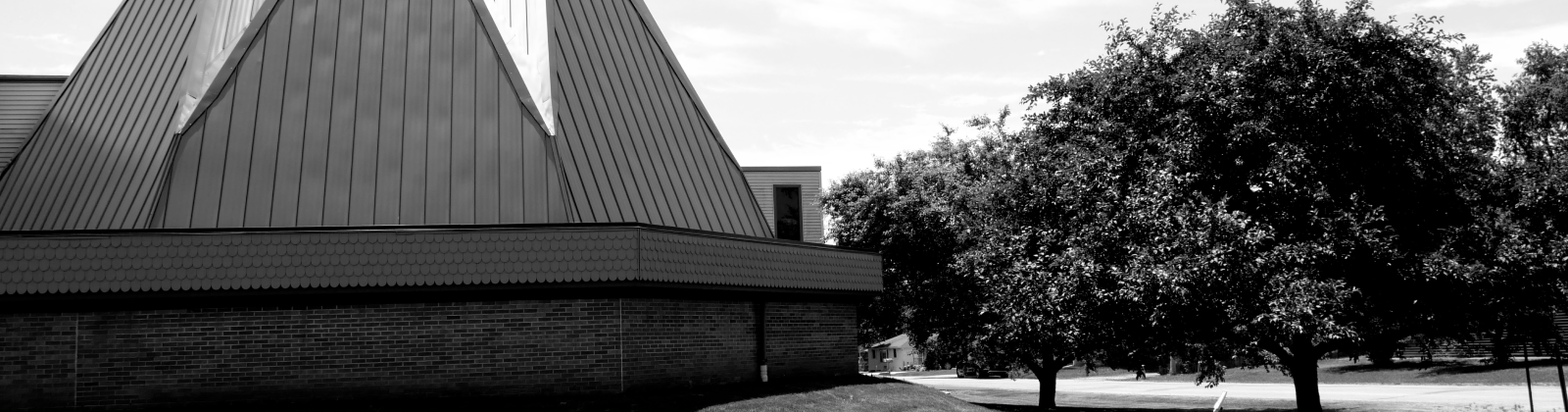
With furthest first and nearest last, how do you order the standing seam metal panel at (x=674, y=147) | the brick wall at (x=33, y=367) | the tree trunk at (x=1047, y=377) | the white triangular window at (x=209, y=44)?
the tree trunk at (x=1047, y=377) → the standing seam metal panel at (x=674, y=147) → the white triangular window at (x=209, y=44) → the brick wall at (x=33, y=367)

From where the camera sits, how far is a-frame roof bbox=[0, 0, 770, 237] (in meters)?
20.2

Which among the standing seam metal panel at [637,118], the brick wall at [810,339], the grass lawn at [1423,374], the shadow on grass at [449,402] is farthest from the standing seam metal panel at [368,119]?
the grass lawn at [1423,374]

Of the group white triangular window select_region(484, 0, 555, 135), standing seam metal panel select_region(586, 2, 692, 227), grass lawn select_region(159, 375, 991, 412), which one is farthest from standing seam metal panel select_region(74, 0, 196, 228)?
standing seam metal panel select_region(586, 2, 692, 227)

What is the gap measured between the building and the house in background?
247 feet

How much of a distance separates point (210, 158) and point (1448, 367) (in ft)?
142

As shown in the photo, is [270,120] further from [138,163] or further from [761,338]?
[761,338]

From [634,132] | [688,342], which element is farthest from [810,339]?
[634,132]

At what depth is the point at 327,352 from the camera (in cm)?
1833

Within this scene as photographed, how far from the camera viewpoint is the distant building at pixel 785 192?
1390 inches

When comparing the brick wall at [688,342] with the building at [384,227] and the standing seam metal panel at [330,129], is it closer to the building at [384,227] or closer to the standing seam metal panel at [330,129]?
the building at [384,227]

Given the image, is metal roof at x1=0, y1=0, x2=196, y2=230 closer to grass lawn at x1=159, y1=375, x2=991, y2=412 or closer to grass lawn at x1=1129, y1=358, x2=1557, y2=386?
grass lawn at x1=159, y1=375, x2=991, y2=412

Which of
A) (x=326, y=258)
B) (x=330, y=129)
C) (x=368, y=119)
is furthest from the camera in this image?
(x=368, y=119)

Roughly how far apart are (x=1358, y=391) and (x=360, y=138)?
3292 cm

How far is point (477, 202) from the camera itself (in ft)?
66.5
